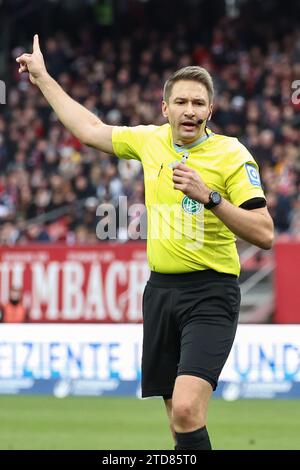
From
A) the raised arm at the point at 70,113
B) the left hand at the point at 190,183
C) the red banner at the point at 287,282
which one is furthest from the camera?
the red banner at the point at 287,282

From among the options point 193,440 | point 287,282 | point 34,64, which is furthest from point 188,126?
point 287,282

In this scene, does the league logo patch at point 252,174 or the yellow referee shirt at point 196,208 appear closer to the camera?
the league logo patch at point 252,174

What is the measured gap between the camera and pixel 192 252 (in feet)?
22.9

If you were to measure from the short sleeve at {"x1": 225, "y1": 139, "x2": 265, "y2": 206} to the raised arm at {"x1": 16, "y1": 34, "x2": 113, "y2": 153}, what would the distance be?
40.1 inches

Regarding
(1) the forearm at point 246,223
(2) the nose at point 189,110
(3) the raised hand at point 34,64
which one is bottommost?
(1) the forearm at point 246,223

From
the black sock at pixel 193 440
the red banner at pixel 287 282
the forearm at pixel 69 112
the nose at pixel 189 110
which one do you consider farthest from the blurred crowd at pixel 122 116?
the black sock at pixel 193 440

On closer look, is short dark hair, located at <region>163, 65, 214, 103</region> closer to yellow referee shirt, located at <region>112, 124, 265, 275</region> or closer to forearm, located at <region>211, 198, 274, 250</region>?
yellow referee shirt, located at <region>112, 124, 265, 275</region>

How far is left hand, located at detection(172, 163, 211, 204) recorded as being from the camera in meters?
6.41

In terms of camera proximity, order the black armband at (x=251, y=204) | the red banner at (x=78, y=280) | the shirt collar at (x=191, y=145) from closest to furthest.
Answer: the black armband at (x=251, y=204) → the shirt collar at (x=191, y=145) → the red banner at (x=78, y=280)

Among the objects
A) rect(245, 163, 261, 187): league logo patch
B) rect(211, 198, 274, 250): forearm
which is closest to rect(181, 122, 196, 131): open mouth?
rect(245, 163, 261, 187): league logo patch

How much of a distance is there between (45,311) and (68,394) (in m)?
4.54

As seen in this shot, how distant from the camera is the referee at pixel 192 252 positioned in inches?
261

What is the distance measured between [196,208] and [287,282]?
1231cm

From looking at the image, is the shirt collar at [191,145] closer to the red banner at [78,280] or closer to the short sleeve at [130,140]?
the short sleeve at [130,140]
